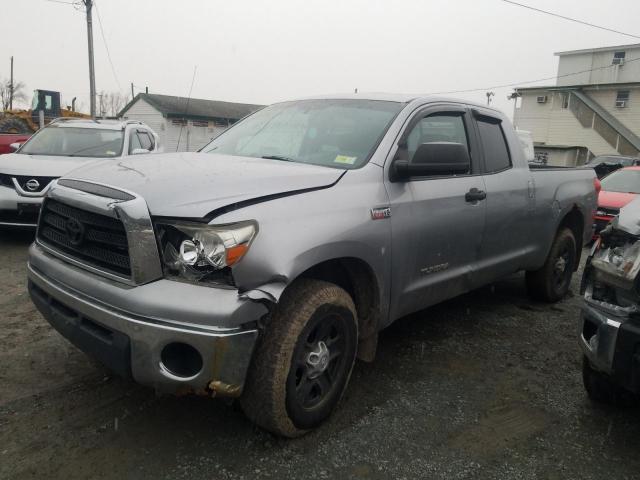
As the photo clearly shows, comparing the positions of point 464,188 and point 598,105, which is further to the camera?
point 598,105

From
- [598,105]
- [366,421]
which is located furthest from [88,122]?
[598,105]

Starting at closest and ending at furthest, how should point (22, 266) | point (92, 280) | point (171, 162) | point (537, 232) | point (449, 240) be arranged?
point (92, 280)
point (171, 162)
point (449, 240)
point (537, 232)
point (22, 266)

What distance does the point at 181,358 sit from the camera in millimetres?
2232

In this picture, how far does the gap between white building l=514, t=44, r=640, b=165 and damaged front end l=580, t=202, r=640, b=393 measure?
100 ft

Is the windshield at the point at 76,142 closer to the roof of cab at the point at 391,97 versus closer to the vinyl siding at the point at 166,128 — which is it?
the roof of cab at the point at 391,97

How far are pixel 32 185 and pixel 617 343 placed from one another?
6402 millimetres

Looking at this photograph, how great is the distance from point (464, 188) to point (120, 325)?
246 cm

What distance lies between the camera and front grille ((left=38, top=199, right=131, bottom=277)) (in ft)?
7.66

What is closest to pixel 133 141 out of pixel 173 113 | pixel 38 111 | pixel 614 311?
pixel 614 311

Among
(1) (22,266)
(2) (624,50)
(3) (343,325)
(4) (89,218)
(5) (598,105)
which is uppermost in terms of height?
(2) (624,50)

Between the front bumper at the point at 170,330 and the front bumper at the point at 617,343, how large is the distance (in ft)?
5.50

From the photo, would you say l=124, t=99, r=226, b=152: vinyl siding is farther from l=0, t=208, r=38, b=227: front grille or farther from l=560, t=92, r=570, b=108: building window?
l=560, t=92, r=570, b=108: building window

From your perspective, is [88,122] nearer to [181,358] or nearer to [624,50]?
[181,358]

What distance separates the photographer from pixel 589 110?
110ft
